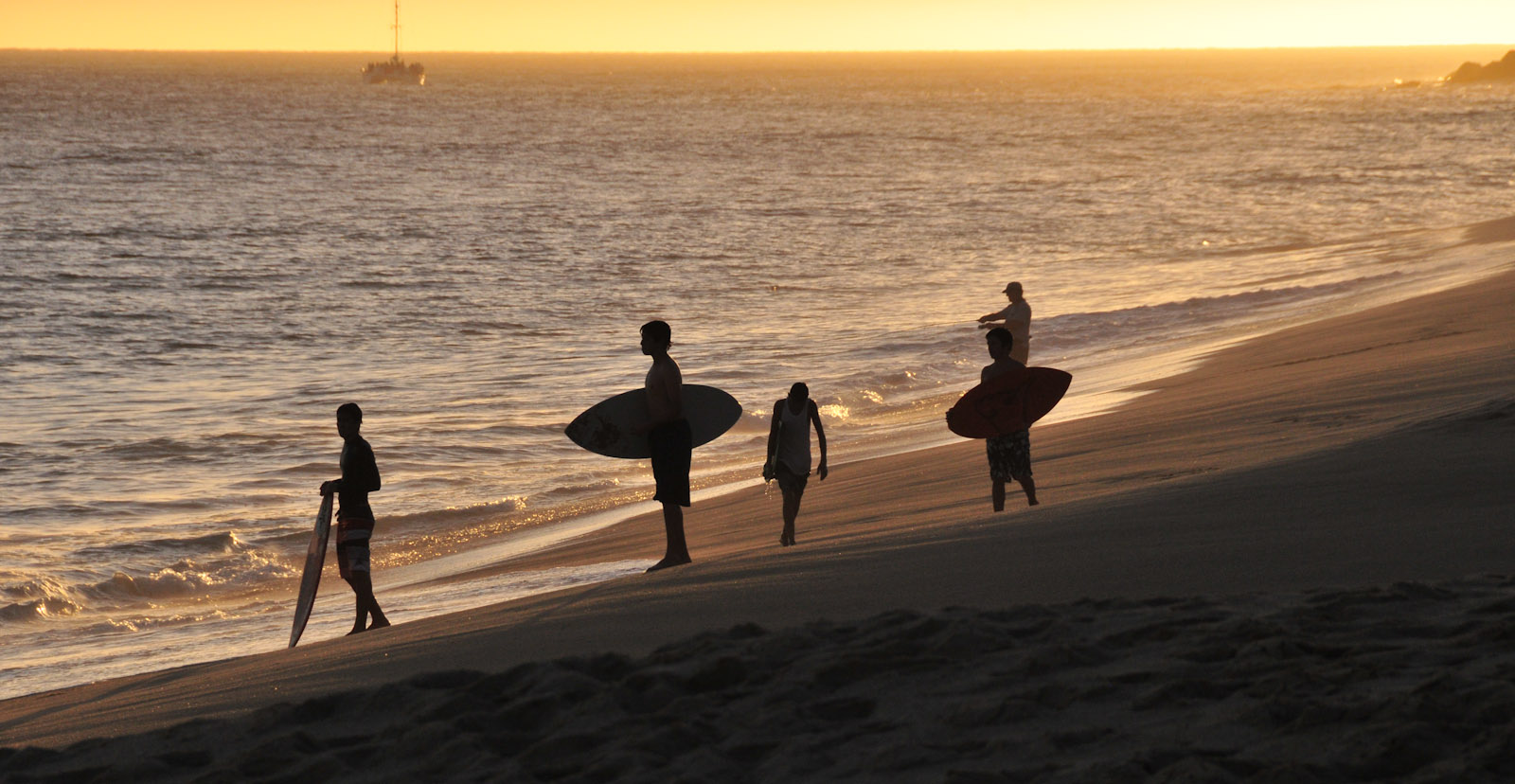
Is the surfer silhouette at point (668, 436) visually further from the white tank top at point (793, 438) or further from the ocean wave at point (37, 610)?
the ocean wave at point (37, 610)

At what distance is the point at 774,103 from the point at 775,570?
131m

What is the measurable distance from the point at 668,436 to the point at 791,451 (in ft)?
3.03

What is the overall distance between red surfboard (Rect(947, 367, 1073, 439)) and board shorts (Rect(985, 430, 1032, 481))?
65 mm

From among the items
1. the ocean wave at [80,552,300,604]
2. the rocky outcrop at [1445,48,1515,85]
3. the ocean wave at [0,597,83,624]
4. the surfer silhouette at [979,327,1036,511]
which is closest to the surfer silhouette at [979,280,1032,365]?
the surfer silhouette at [979,327,1036,511]

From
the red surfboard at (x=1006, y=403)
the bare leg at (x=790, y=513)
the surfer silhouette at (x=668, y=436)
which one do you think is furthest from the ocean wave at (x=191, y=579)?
the red surfboard at (x=1006, y=403)

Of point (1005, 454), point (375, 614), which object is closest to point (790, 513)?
point (1005, 454)

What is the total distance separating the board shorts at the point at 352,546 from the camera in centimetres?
776

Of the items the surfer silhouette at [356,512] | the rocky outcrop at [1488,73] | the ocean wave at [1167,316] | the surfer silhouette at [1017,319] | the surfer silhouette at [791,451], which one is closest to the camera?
the surfer silhouette at [356,512]

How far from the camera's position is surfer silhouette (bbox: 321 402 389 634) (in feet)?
25.3

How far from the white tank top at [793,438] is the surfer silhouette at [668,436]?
0.64 metres

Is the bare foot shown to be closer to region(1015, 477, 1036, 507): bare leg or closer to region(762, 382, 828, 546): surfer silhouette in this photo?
region(762, 382, 828, 546): surfer silhouette

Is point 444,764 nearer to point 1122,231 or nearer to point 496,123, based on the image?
point 1122,231

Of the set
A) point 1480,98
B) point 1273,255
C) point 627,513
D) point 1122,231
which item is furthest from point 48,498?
point 1480,98

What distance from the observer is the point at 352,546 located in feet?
25.5
